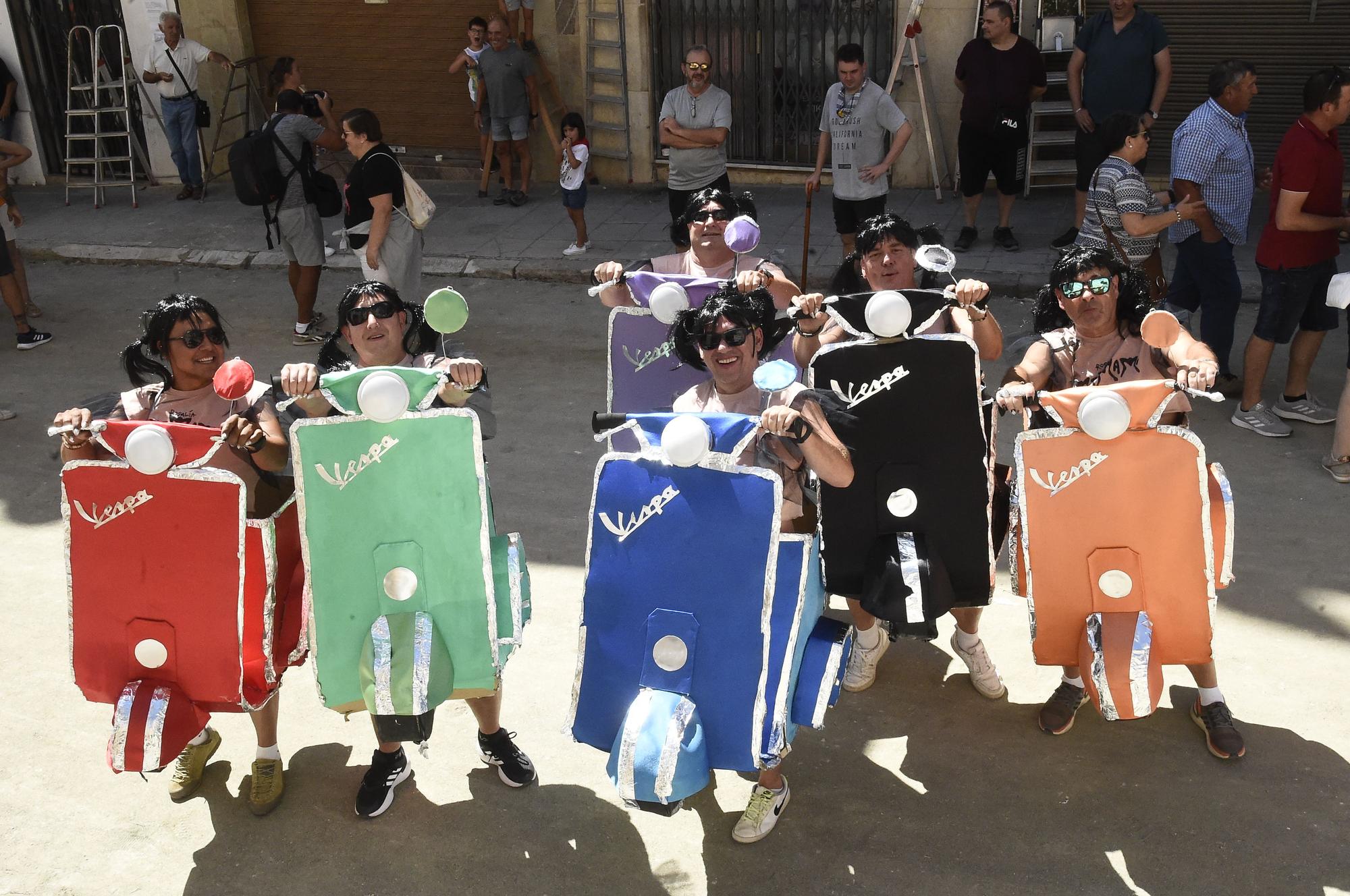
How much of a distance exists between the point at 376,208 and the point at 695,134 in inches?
87.4

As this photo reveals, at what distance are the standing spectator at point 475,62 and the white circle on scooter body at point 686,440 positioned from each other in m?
8.72

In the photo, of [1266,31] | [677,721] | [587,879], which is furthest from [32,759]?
[1266,31]

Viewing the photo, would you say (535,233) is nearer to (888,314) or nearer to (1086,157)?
(1086,157)

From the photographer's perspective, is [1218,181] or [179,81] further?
[179,81]

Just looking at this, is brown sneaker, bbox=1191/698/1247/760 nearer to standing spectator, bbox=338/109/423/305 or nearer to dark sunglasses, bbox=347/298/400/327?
dark sunglasses, bbox=347/298/400/327

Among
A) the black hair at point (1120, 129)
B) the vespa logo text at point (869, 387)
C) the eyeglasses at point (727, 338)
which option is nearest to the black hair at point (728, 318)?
the eyeglasses at point (727, 338)

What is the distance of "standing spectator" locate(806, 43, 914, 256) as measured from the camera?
8125 mm

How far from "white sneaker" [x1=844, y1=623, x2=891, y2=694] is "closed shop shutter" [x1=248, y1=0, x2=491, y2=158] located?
9.33 m

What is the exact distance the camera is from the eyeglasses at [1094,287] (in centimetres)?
403

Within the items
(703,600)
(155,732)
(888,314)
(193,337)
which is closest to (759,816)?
(703,600)

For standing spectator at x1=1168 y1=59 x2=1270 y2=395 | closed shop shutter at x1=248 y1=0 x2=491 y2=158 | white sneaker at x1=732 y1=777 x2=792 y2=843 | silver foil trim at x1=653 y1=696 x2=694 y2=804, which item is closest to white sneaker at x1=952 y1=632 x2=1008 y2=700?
white sneaker at x1=732 y1=777 x2=792 y2=843

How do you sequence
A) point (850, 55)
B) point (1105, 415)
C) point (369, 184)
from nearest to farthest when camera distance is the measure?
point (1105, 415), point (369, 184), point (850, 55)

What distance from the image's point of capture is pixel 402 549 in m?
3.69

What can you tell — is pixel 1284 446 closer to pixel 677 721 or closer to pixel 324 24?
pixel 677 721
